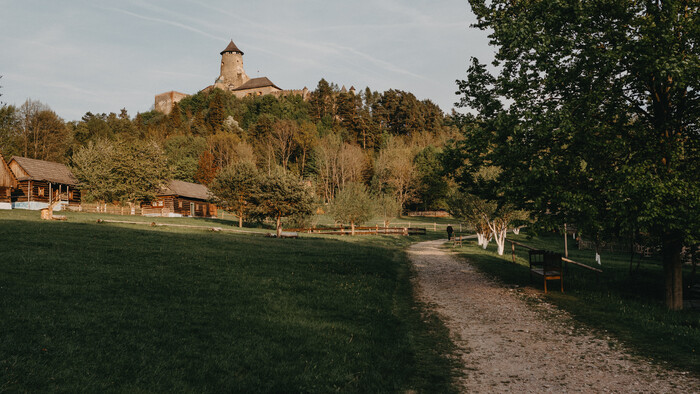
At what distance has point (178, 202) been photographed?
203 feet

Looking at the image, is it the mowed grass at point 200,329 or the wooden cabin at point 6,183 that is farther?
the wooden cabin at point 6,183

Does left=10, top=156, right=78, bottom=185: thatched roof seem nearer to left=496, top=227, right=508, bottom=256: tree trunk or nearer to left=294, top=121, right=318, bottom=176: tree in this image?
left=294, top=121, right=318, bottom=176: tree

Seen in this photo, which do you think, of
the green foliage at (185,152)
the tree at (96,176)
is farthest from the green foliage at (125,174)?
the green foliage at (185,152)

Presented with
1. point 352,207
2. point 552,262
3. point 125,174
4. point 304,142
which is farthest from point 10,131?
point 552,262

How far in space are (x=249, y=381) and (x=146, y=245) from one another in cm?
1493

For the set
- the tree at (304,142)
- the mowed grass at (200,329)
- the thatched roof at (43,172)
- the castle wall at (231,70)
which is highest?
the castle wall at (231,70)

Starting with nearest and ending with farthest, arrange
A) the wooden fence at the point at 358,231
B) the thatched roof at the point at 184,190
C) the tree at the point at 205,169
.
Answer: the wooden fence at the point at 358,231
the thatched roof at the point at 184,190
the tree at the point at 205,169

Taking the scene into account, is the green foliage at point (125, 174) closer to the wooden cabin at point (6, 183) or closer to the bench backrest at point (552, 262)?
the wooden cabin at point (6, 183)

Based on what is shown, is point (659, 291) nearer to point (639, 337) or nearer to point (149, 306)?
point (639, 337)

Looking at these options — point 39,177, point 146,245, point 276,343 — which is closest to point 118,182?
point 39,177

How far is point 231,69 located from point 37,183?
126m

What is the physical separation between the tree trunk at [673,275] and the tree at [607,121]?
33mm

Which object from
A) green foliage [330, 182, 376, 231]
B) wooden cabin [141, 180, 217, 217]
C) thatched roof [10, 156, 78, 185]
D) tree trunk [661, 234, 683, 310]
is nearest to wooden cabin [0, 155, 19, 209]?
thatched roof [10, 156, 78, 185]

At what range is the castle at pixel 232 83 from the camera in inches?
6171
